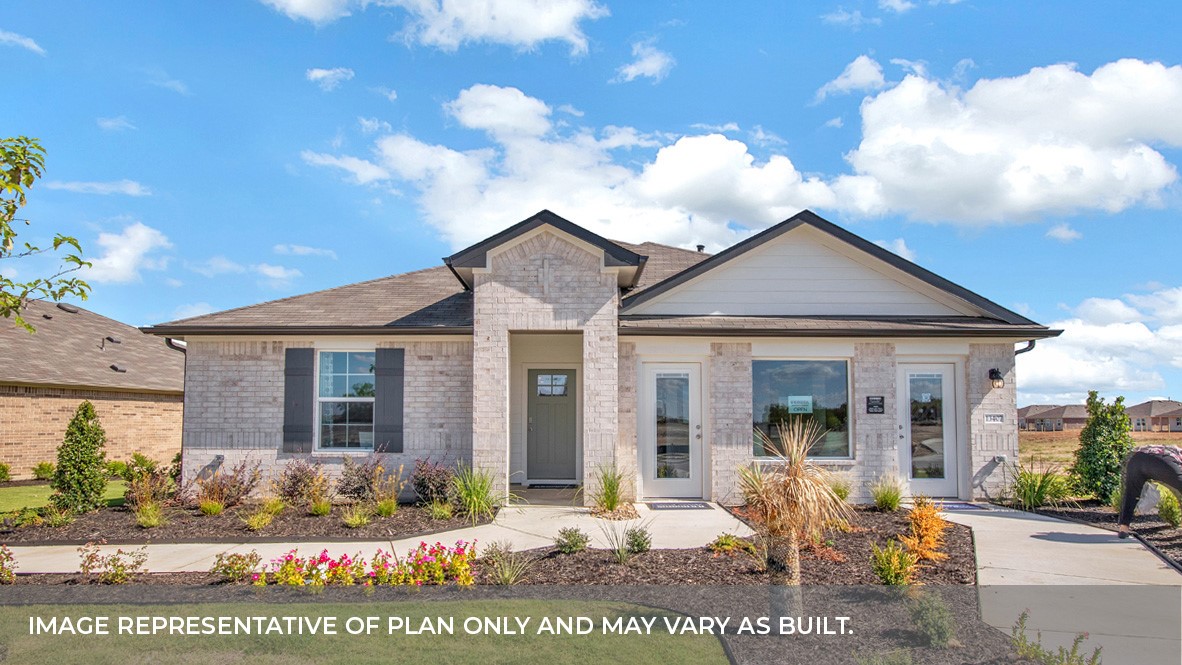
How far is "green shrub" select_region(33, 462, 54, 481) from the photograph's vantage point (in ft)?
58.5

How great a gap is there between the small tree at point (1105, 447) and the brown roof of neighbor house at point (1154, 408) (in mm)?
57273

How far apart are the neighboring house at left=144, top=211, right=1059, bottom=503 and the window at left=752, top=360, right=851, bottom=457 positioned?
0.9 inches

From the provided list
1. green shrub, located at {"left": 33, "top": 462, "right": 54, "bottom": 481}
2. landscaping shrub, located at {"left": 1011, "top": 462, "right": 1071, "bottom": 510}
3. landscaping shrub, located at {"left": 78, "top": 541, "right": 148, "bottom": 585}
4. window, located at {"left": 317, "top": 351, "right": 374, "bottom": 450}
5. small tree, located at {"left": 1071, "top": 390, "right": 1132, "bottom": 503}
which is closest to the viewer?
landscaping shrub, located at {"left": 78, "top": 541, "right": 148, "bottom": 585}

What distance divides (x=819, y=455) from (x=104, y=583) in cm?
1009

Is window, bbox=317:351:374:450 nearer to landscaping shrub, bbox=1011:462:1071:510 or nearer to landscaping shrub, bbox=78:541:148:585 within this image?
landscaping shrub, bbox=78:541:148:585

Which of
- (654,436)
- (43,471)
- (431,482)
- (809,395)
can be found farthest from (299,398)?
(43,471)

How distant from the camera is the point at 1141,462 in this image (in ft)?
31.9

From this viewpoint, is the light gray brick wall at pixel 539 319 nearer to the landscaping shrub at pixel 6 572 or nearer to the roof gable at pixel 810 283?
the roof gable at pixel 810 283

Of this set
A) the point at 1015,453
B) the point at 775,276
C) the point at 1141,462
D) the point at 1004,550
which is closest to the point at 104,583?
the point at 1004,550

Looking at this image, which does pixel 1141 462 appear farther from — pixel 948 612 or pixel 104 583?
pixel 104 583

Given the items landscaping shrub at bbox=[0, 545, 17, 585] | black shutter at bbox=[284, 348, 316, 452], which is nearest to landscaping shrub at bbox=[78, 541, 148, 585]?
landscaping shrub at bbox=[0, 545, 17, 585]

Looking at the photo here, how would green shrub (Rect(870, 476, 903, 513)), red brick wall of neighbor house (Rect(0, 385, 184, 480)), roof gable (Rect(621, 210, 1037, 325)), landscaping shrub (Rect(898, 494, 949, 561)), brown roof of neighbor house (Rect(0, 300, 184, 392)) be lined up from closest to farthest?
landscaping shrub (Rect(898, 494, 949, 561)) → green shrub (Rect(870, 476, 903, 513)) → roof gable (Rect(621, 210, 1037, 325)) → red brick wall of neighbor house (Rect(0, 385, 184, 480)) → brown roof of neighbor house (Rect(0, 300, 184, 392))

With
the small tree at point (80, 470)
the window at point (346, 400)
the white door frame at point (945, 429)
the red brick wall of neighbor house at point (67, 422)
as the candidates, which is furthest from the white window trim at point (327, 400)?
the white door frame at point (945, 429)

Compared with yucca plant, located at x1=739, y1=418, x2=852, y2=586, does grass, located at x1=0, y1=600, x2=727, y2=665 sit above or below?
below
